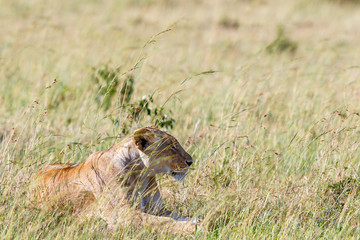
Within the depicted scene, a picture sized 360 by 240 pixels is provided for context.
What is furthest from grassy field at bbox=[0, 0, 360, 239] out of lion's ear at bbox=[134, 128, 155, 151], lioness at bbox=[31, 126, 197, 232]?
lion's ear at bbox=[134, 128, 155, 151]

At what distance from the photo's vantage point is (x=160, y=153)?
4.20 m

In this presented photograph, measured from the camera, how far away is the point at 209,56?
9875 millimetres

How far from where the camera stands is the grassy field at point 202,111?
405cm

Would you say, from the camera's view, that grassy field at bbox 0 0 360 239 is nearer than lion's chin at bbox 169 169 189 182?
Yes

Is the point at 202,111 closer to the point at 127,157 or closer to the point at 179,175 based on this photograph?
the point at 179,175

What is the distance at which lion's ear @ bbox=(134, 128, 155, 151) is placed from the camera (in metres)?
4.06

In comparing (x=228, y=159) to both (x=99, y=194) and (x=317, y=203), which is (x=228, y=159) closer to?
(x=317, y=203)

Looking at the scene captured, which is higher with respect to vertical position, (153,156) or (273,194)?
(153,156)

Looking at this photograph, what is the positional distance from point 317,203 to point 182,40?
717 centimetres

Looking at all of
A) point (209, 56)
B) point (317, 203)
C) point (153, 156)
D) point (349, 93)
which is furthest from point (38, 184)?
point (209, 56)

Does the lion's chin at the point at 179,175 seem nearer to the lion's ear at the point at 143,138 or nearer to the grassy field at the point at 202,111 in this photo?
the grassy field at the point at 202,111

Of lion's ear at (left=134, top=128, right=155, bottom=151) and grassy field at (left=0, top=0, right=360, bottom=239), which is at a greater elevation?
lion's ear at (left=134, top=128, right=155, bottom=151)

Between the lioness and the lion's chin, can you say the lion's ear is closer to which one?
the lioness

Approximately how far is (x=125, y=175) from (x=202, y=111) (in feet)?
8.90
